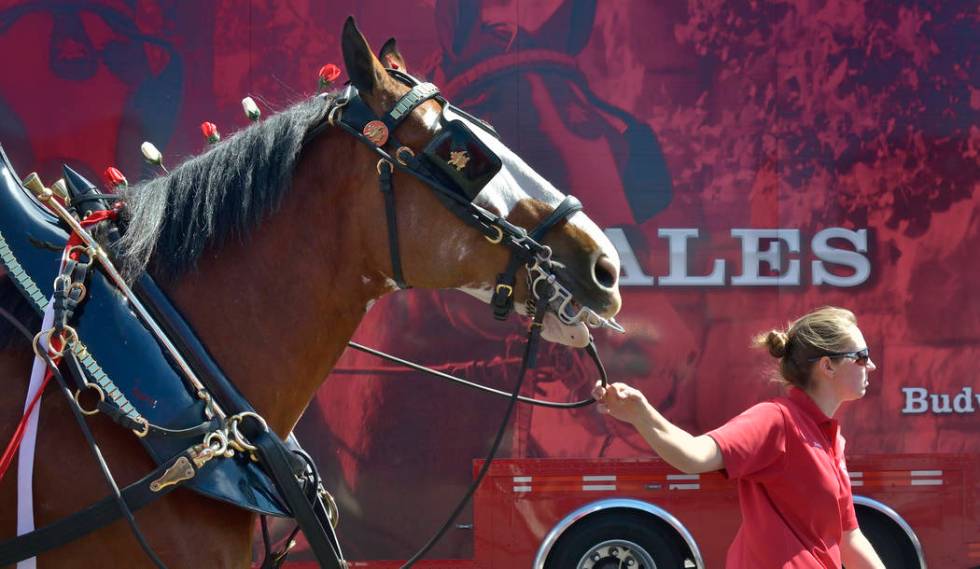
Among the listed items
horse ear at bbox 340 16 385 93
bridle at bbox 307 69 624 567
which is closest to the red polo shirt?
bridle at bbox 307 69 624 567

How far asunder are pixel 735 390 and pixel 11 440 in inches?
141

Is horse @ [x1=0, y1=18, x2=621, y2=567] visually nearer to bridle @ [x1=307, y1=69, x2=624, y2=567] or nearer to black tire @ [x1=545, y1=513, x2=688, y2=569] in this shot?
bridle @ [x1=307, y1=69, x2=624, y2=567]

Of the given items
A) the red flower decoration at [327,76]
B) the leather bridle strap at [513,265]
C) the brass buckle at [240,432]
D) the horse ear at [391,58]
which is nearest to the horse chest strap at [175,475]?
the brass buckle at [240,432]

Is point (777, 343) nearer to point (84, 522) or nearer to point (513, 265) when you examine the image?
point (513, 265)

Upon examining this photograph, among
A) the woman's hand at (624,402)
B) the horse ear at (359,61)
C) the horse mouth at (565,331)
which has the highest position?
the horse ear at (359,61)

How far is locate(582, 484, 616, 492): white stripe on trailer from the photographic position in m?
4.45

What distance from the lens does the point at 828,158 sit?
457cm

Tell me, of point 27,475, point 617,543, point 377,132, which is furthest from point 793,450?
point 617,543

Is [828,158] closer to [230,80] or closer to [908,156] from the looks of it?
[908,156]

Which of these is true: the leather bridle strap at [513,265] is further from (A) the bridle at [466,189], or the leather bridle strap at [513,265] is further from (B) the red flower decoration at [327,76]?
(B) the red flower decoration at [327,76]

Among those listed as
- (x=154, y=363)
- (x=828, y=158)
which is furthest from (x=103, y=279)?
(x=828, y=158)

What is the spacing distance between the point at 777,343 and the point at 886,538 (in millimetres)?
2706

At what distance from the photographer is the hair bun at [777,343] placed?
2533mm

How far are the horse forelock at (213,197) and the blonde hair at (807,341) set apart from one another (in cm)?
146
